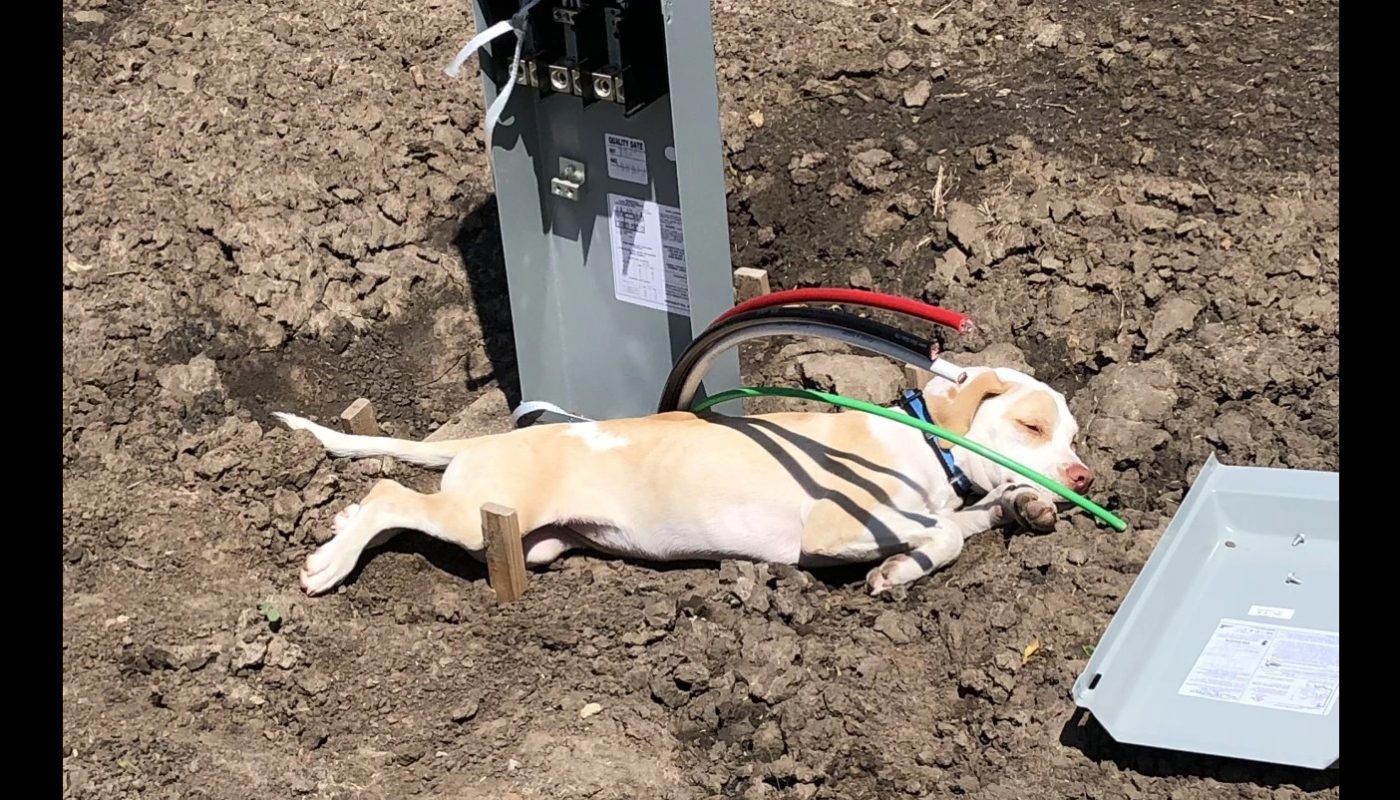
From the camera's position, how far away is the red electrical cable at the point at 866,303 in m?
4.21

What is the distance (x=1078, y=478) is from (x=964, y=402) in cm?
44

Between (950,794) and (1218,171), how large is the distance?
3274 mm

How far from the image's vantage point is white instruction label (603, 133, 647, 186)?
5.09m

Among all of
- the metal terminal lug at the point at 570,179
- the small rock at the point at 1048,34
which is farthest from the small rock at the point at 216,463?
the small rock at the point at 1048,34

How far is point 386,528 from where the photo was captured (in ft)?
16.3

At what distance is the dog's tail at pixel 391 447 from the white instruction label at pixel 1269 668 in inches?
101

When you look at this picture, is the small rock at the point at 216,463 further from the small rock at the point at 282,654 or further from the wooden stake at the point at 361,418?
the small rock at the point at 282,654

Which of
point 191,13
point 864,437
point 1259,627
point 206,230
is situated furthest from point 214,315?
point 1259,627

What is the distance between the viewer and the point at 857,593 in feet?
16.0

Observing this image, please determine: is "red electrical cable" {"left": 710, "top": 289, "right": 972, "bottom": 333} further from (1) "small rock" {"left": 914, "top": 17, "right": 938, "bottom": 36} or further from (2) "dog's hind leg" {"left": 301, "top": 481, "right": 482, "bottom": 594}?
(1) "small rock" {"left": 914, "top": 17, "right": 938, "bottom": 36}

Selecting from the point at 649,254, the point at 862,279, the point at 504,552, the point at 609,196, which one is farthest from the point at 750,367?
the point at 504,552

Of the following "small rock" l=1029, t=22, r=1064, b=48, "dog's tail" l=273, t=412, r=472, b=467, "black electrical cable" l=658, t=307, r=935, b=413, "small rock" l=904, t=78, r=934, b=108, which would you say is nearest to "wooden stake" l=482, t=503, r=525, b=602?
"dog's tail" l=273, t=412, r=472, b=467

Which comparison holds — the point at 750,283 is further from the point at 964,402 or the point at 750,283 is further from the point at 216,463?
the point at 216,463

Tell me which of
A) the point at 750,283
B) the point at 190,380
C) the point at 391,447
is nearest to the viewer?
the point at 391,447
